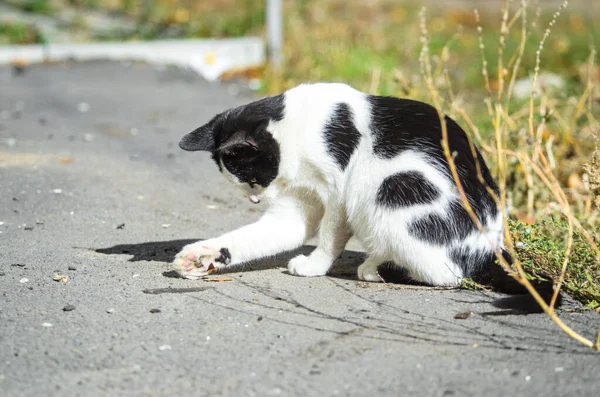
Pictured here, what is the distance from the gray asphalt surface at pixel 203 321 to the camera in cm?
286

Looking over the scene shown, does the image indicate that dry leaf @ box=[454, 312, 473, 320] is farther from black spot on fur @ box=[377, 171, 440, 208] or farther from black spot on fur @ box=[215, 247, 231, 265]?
black spot on fur @ box=[215, 247, 231, 265]

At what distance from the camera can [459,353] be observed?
10.1 feet

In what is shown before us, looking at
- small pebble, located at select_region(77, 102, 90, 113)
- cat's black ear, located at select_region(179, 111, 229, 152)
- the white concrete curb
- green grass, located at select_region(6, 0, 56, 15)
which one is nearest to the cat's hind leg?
cat's black ear, located at select_region(179, 111, 229, 152)

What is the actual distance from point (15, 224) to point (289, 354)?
2.39 meters

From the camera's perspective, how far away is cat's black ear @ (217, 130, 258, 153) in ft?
13.0

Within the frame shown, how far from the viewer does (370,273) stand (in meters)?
4.04

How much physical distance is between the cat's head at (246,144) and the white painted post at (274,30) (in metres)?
5.66

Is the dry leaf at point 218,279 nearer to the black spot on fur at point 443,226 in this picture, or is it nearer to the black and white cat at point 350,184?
the black and white cat at point 350,184

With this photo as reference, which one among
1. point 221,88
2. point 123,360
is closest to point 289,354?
point 123,360

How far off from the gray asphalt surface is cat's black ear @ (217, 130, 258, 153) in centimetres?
64

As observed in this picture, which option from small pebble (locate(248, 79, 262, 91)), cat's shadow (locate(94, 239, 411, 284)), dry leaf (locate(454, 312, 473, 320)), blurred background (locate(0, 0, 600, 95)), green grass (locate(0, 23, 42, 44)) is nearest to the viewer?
dry leaf (locate(454, 312, 473, 320))

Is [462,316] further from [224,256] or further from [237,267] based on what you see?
[237,267]

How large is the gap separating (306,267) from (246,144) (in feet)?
2.22

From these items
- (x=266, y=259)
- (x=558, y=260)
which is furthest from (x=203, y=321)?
(x=558, y=260)
